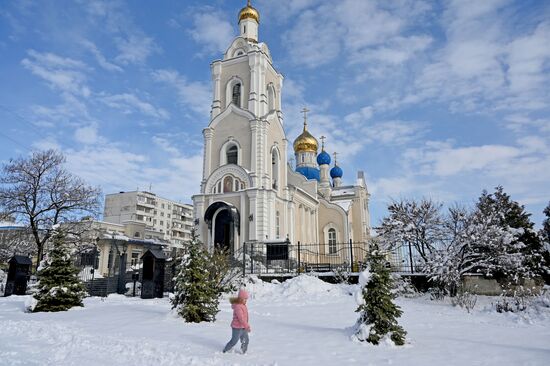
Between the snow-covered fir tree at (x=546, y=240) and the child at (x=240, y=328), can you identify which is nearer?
the child at (x=240, y=328)

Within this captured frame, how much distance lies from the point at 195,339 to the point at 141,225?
4897cm

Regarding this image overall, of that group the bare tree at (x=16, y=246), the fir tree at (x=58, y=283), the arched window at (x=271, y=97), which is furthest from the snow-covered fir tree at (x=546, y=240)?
the bare tree at (x=16, y=246)

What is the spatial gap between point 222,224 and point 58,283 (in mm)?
13417

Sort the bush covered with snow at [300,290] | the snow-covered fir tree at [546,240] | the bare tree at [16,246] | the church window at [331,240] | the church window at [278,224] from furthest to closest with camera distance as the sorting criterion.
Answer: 1. the church window at [331,240]
2. the bare tree at [16,246]
3. the church window at [278,224]
4. the snow-covered fir tree at [546,240]
5. the bush covered with snow at [300,290]

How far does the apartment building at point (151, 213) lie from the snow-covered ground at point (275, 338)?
49.7m

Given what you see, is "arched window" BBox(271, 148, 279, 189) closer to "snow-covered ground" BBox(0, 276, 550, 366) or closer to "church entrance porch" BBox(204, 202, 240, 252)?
"church entrance porch" BBox(204, 202, 240, 252)

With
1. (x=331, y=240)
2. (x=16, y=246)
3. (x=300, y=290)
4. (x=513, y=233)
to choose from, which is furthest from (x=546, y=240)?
(x=16, y=246)

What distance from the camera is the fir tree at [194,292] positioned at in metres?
8.99

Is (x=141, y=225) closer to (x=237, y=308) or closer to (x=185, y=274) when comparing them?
(x=185, y=274)

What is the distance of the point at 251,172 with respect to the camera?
2492cm

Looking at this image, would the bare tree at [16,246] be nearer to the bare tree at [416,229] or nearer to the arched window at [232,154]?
the arched window at [232,154]

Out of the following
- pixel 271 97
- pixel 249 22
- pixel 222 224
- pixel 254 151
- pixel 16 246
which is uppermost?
pixel 249 22

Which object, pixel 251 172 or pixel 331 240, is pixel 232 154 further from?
pixel 331 240

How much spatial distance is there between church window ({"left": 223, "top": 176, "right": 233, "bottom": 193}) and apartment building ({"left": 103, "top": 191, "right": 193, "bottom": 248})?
115 ft
